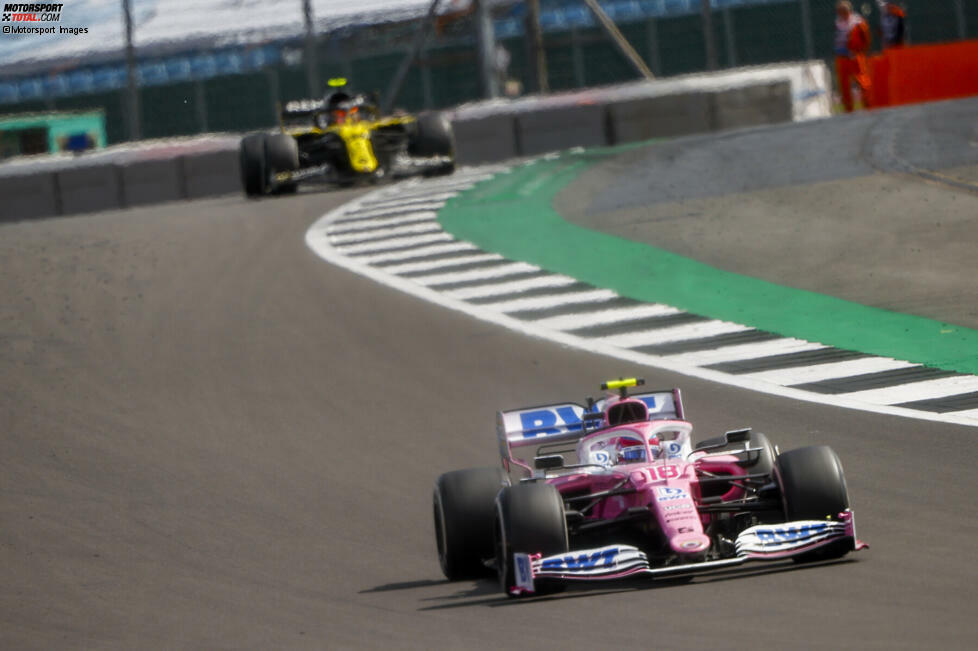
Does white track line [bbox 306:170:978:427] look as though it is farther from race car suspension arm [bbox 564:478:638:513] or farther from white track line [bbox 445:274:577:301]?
race car suspension arm [bbox 564:478:638:513]

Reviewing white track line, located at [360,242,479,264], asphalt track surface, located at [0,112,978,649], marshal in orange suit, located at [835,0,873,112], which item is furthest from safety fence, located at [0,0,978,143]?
asphalt track surface, located at [0,112,978,649]

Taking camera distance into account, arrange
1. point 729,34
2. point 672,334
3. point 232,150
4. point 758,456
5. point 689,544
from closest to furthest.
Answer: point 689,544 < point 758,456 < point 672,334 < point 232,150 < point 729,34

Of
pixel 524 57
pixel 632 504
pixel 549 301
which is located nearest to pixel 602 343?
pixel 549 301

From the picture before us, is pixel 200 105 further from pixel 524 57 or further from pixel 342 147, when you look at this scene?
pixel 524 57

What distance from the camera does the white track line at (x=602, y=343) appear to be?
37.9ft

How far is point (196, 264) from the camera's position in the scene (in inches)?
749

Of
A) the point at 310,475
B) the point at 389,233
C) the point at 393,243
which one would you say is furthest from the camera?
the point at 389,233

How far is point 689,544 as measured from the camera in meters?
7.21

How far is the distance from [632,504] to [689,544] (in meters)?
0.67

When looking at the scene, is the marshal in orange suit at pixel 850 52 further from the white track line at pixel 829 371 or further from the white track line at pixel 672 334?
the white track line at pixel 829 371

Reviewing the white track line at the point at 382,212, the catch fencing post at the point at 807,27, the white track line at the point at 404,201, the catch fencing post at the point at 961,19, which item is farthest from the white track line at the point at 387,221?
the catch fencing post at the point at 961,19

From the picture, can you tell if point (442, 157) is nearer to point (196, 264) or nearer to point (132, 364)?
point (196, 264)

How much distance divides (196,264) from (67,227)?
14.0ft

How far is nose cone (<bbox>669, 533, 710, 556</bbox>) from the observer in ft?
23.6
